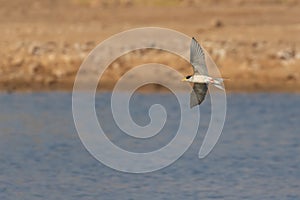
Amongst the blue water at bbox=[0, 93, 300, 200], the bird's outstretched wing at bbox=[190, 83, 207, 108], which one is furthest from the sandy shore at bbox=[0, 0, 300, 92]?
the bird's outstretched wing at bbox=[190, 83, 207, 108]

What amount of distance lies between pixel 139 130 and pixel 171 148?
158 cm

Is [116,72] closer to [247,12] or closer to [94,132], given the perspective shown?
[94,132]

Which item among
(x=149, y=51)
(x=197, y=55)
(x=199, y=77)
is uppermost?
(x=149, y=51)

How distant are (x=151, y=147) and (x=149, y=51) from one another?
16.6 feet

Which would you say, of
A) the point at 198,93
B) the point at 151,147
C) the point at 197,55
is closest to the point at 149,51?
the point at 151,147

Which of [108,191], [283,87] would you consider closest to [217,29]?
A: [283,87]

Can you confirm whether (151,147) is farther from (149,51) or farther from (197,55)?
(197,55)

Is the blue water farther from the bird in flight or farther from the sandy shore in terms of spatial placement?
the bird in flight

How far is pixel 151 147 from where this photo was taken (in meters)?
17.8

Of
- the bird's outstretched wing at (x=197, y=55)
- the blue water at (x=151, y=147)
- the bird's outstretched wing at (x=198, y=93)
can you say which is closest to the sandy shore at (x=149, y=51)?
the blue water at (x=151, y=147)

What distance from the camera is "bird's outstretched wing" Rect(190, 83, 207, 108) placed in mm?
12718

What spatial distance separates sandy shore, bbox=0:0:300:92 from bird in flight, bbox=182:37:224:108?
8740 millimetres

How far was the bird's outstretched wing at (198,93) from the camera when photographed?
12718mm

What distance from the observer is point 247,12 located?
1061 inches
